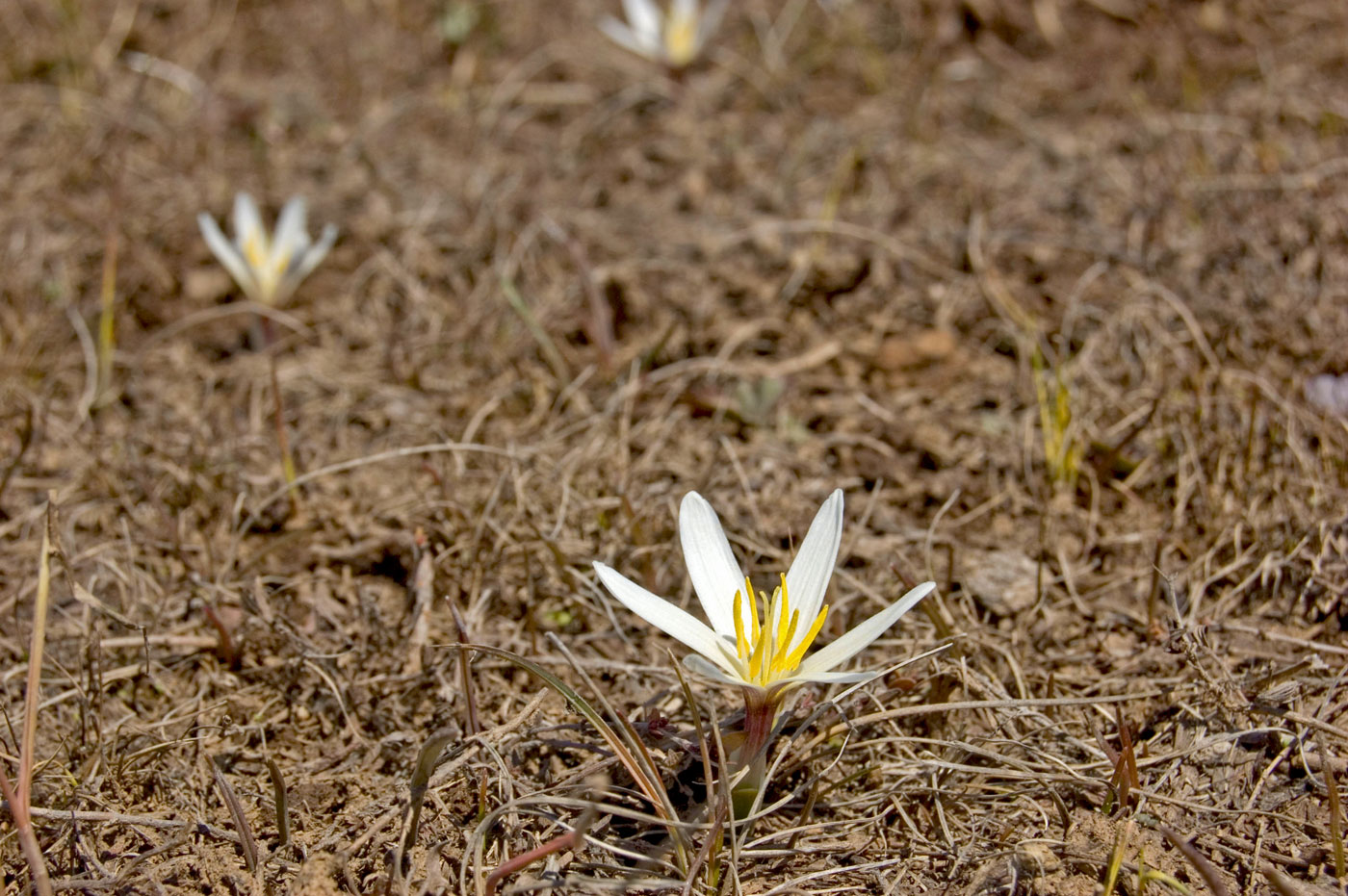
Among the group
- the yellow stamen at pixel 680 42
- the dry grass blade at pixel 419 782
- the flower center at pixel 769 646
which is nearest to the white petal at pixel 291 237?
the yellow stamen at pixel 680 42

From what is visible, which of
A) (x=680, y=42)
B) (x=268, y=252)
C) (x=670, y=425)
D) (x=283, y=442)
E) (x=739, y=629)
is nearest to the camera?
(x=739, y=629)

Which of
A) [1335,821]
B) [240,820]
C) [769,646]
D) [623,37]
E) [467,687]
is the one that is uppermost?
[623,37]

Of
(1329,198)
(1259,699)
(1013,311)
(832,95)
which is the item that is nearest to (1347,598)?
(1259,699)

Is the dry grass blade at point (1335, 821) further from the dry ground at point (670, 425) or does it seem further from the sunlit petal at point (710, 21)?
the sunlit petal at point (710, 21)

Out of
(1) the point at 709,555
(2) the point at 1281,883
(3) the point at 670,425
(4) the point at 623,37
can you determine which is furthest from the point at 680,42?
(2) the point at 1281,883

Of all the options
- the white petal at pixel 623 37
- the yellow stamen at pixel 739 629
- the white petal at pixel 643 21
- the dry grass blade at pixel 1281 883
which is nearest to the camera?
the dry grass blade at pixel 1281 883

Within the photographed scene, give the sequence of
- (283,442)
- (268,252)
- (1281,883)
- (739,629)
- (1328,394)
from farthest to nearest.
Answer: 1. (268,252)
2. (1328,394)
3. (283,442)
4. (739,629)
5. (1281,883)

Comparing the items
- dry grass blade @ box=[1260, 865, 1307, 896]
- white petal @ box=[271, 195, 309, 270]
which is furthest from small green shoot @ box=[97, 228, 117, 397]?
dry grass blade @ box=[1260, 865, 1307, 896]

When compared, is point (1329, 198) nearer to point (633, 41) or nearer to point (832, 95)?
point (832, 95)

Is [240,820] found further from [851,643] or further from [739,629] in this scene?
[851,643]
